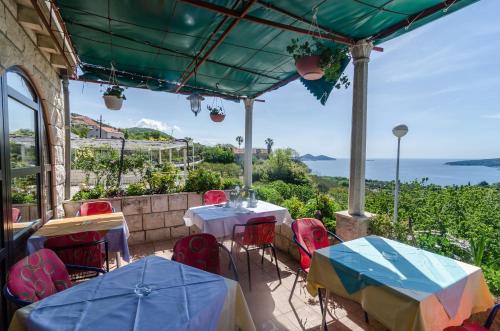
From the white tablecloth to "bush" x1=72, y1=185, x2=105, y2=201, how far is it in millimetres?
1903

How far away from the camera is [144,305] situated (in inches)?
48.2

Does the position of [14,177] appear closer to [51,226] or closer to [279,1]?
[51,226]

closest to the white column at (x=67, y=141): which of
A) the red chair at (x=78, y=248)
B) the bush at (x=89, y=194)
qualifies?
the bush at (x=89, y=194)

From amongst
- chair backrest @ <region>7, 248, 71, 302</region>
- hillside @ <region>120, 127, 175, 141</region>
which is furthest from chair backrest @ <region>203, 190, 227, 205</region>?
hillside @ <region>120, 127, 175, 141</region>

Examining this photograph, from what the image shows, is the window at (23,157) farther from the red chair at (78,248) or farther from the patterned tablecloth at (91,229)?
the red chair at (78,248)

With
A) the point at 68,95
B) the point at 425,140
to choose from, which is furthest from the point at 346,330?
the point at 425,140

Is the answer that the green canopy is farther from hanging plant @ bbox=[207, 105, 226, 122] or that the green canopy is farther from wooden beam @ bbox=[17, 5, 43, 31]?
hanging plant @ bbox=[207, 105, 226, 122]

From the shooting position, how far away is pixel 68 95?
4.04 metres

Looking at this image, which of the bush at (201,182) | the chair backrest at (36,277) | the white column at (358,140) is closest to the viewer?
the chair backrest at (36,277)

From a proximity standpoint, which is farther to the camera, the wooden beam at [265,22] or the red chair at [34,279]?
the wooden beam at [265,22]

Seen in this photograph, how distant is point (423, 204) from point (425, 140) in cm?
516

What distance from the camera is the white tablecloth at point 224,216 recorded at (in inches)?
118

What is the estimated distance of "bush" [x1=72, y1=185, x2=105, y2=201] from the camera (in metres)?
4.05

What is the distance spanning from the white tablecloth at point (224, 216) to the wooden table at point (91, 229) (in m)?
0.88
